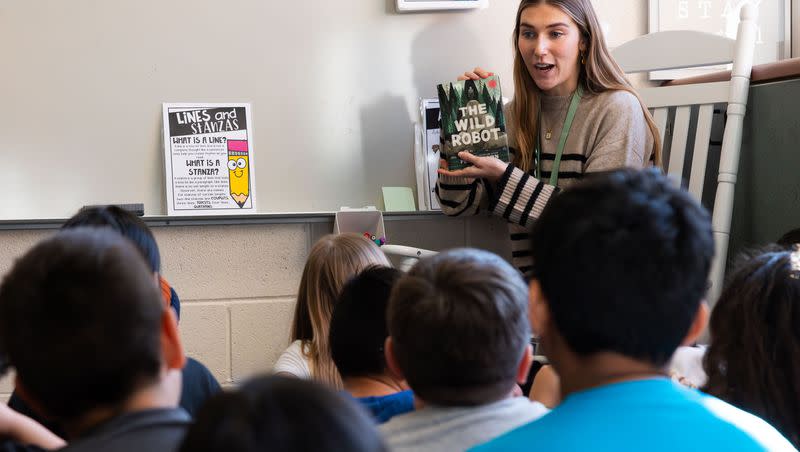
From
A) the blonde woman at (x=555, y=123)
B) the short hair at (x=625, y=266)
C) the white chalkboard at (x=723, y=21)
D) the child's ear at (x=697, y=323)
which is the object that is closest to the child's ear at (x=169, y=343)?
the short hair at (x=625, y=266)

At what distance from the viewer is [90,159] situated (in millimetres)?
2420

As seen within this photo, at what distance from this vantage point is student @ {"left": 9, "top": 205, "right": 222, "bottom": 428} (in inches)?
56.5

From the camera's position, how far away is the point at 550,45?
2.36 metres

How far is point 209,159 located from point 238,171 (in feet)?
0.28

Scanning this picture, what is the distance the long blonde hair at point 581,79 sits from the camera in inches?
93.5

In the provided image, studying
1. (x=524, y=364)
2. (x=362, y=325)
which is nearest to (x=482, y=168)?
(x=362, y=325)

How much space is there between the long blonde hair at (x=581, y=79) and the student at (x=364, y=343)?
110cm

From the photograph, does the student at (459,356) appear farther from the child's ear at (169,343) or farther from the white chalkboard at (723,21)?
the white chalkboard at (723,21)

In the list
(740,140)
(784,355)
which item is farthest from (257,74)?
(784,355)

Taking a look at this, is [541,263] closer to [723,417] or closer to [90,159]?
[723,417]

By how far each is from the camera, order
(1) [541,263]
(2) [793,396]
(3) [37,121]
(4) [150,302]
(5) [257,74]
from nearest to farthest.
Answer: (4) [150,302] < (1) [541,263] < (2) [793,396] < (3) [37,121] < (5) [257,74]

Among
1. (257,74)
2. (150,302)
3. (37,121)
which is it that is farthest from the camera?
(257,74)

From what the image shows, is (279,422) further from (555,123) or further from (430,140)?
(430,140)

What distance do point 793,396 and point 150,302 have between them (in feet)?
2.91
